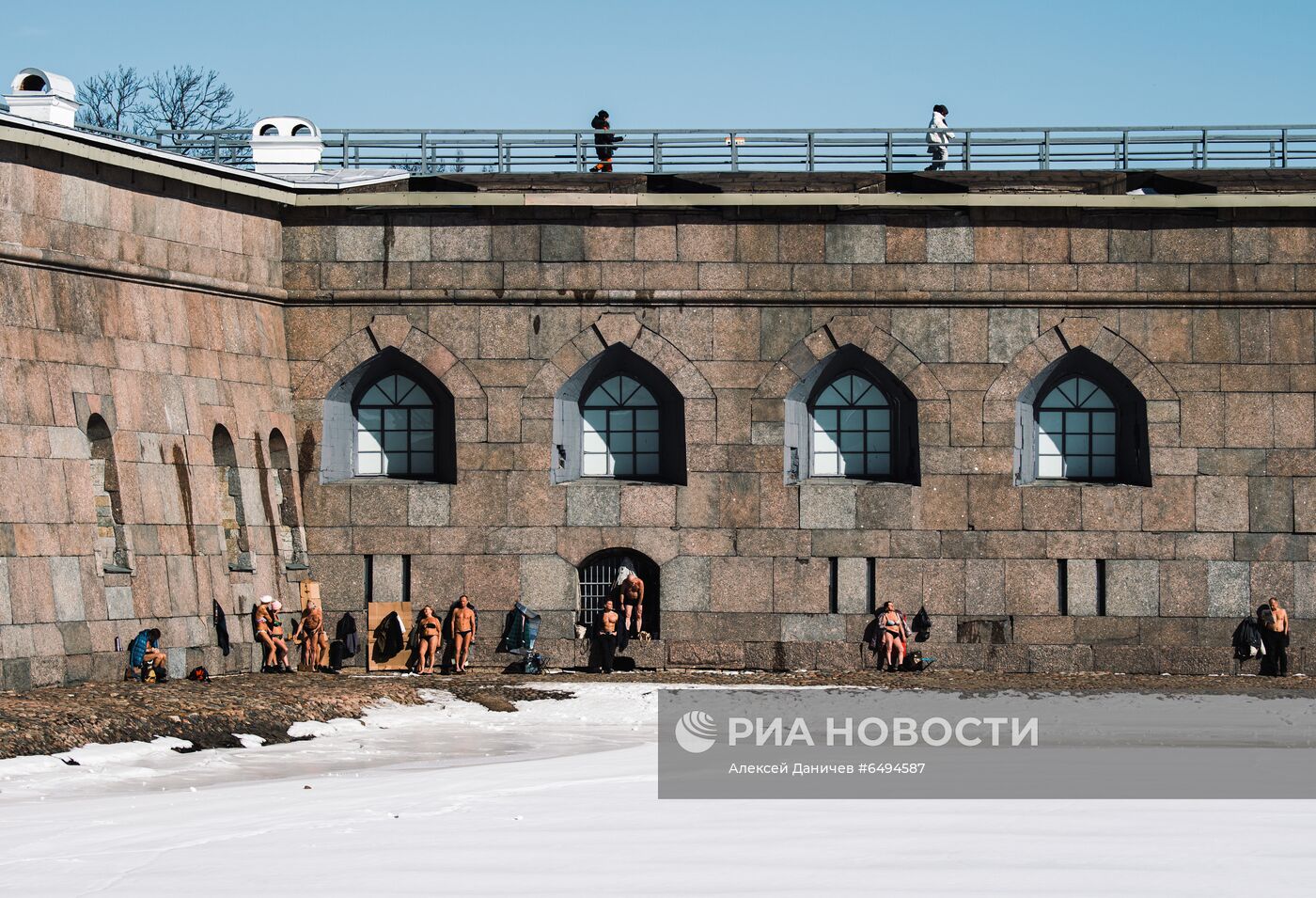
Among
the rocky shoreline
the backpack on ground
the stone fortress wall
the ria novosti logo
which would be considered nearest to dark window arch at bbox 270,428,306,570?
the stone fortress wall

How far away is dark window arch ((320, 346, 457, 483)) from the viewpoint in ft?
97.6

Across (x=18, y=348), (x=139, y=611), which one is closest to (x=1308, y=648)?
(x=139, y=611)

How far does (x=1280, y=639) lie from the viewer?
2836 cm

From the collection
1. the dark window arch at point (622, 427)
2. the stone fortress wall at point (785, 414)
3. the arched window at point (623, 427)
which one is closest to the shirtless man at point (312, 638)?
the stone fortress wall at point (785, 414)

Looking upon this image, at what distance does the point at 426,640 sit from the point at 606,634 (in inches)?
104

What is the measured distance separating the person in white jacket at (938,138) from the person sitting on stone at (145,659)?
529 inches

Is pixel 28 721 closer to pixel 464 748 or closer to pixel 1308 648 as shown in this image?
pixel 464 748

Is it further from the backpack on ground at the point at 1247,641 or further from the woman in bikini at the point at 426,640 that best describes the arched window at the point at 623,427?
the backpack on ground at the point at 1247,641

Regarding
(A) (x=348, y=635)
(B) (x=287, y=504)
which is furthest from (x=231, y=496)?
(A) (x=348, y=635)

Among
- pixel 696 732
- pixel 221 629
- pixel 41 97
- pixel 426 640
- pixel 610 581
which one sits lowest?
pixel 696 732

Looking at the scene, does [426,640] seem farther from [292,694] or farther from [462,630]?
[292,694]

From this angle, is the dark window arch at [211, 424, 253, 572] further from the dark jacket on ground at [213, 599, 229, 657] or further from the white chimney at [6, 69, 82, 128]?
the white chimney at [6, 69, 82, 128]

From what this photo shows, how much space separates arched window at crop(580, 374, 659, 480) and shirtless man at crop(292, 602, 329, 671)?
15.6 ft

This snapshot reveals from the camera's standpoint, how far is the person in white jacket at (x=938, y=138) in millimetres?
29250
